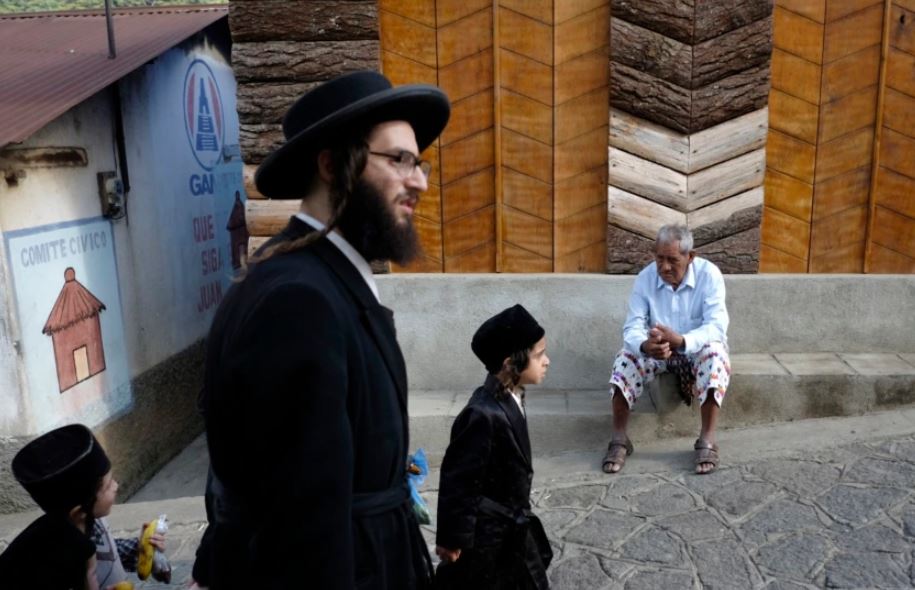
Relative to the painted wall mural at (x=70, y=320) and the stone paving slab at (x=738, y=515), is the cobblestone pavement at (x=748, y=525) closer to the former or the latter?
the stone paving slab at (x=738, y=515)

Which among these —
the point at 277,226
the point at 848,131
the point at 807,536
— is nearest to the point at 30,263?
the point at 277,226

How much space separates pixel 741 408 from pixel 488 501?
2772mm

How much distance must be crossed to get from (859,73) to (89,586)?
5.16m

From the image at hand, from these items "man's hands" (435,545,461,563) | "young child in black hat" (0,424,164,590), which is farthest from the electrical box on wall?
"man's hands" (435,545,461,563)

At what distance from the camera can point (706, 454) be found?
4.69m

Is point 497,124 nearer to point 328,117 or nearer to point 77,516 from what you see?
point 77,516

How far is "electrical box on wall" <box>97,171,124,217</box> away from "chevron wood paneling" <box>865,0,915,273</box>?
514cm

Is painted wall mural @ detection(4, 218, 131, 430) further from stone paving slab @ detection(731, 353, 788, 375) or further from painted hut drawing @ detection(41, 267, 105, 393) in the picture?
stone paving slab @ detection(731, 353, 788, 375)

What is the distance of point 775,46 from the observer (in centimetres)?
536

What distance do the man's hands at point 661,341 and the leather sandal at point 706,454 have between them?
54 centimetres

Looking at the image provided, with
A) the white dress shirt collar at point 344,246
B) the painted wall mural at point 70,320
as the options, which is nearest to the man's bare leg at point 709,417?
the white dress shirt collar at point 344,246

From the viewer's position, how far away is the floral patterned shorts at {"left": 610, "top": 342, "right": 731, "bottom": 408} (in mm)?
4754

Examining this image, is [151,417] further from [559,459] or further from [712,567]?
[712,567]

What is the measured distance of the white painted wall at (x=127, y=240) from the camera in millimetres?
4922
